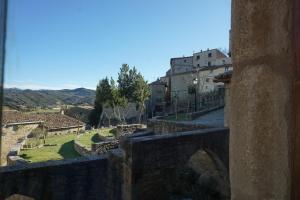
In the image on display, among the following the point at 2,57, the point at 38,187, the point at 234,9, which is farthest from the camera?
the point at 38,187

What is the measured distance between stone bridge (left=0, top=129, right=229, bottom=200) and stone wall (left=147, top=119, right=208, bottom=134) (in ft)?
16.2

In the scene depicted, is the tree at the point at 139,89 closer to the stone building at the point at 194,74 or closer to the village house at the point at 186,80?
the village house at the point at 186,80

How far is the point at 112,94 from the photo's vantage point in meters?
41.9

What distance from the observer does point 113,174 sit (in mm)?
9273

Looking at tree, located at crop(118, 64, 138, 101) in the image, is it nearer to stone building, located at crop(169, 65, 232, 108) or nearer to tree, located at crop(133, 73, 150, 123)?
tree, located at crop(133, 73, 150, 123)

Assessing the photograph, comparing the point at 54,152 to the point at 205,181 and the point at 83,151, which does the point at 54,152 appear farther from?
the point at 205,181

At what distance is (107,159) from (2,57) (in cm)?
882

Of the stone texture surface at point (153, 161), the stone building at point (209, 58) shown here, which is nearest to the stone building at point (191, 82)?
the stone building at point (209, 58)

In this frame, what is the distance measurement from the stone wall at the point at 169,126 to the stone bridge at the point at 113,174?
4.92 m

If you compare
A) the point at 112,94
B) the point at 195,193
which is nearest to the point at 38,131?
the point at 112,94

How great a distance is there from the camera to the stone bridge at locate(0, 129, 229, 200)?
313 inches

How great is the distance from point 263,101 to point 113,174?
27.7 ft

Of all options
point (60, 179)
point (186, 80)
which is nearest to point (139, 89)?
point (186, 80)

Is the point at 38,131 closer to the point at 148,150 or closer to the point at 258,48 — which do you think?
the point at 148,150
